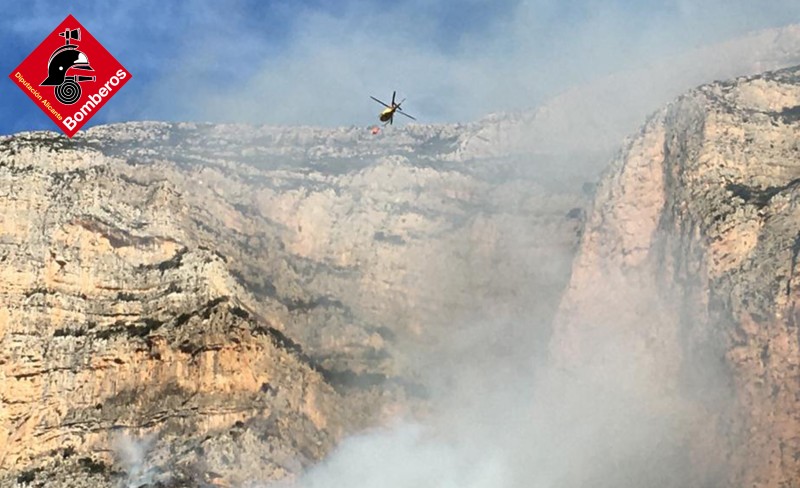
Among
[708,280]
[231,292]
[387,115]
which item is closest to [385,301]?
[231,292]

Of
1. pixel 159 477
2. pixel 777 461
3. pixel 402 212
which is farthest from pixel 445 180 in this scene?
pixel 777 461

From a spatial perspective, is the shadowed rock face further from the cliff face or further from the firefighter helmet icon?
the firefighter helmet icon

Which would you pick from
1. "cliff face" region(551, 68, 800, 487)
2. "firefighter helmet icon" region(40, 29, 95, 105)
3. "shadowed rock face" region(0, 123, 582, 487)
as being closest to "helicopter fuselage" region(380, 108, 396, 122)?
"shadowed rock face" region(0, 123, 582, 487)

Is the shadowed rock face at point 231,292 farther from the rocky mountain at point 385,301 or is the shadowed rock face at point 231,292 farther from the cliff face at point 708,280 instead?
the cliff face at point 708,280

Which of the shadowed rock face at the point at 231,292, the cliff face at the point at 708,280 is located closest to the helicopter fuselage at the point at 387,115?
the shadowed rock face at the point at 231,292

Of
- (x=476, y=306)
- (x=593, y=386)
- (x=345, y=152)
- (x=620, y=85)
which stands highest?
(x=620, y=85)

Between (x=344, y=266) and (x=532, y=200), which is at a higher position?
(x=532, y=200)

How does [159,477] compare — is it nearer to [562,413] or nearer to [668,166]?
[562,413]
